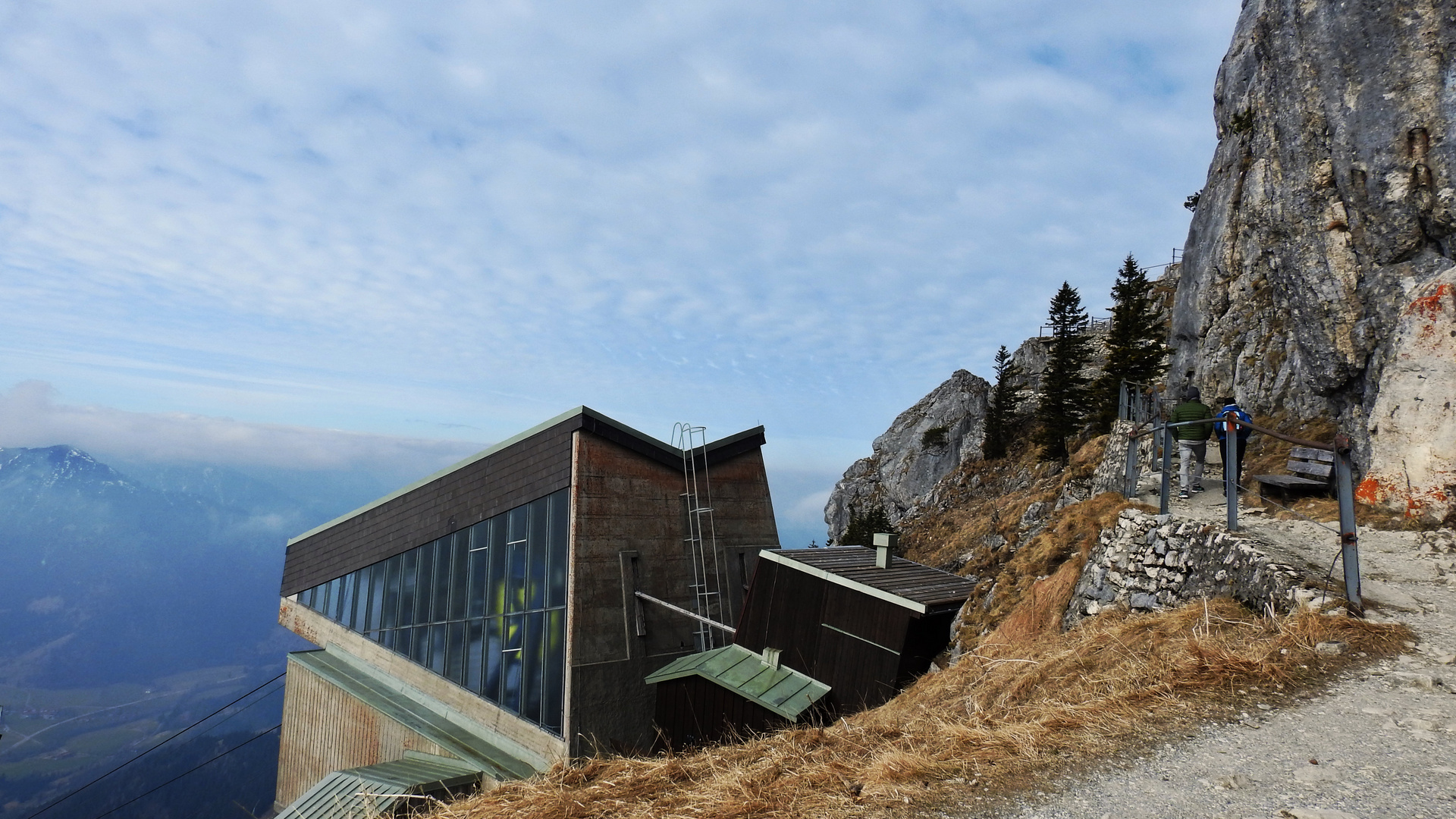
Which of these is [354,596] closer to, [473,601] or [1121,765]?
[473,601]

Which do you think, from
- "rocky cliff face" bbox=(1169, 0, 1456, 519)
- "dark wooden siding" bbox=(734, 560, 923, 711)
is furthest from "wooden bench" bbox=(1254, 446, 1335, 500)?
"dark wooden siding" bbox=(734, 560, 923, 711)

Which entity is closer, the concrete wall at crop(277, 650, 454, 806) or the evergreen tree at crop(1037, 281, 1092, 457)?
the concrete wall at crop(277, 650, 454, 806)

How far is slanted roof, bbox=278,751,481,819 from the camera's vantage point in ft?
45.2

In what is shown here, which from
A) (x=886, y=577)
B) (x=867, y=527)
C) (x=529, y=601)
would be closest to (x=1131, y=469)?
(x=886, y=577)

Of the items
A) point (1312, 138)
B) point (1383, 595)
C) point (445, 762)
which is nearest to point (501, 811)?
point (1383, 595)

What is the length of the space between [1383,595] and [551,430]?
18928mm

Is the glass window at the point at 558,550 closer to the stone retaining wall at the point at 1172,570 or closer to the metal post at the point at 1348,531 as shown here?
the stone retaining wall at the point at 1172,570


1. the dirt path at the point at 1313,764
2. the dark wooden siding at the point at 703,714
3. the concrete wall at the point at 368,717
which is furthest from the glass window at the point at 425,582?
the dirt path at the point at 1313,764

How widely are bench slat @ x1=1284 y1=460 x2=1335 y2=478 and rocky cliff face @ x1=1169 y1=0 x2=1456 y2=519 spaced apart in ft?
2.48

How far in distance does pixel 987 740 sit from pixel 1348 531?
4.67 metres

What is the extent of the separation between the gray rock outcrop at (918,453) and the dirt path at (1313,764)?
56.5 meters

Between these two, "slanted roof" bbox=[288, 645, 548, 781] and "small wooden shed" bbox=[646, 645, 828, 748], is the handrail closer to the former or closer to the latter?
"small wooden shed" bbox=[646, 645, 828, 748]

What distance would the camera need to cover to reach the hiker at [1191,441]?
13703mm

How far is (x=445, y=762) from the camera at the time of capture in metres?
19.0
